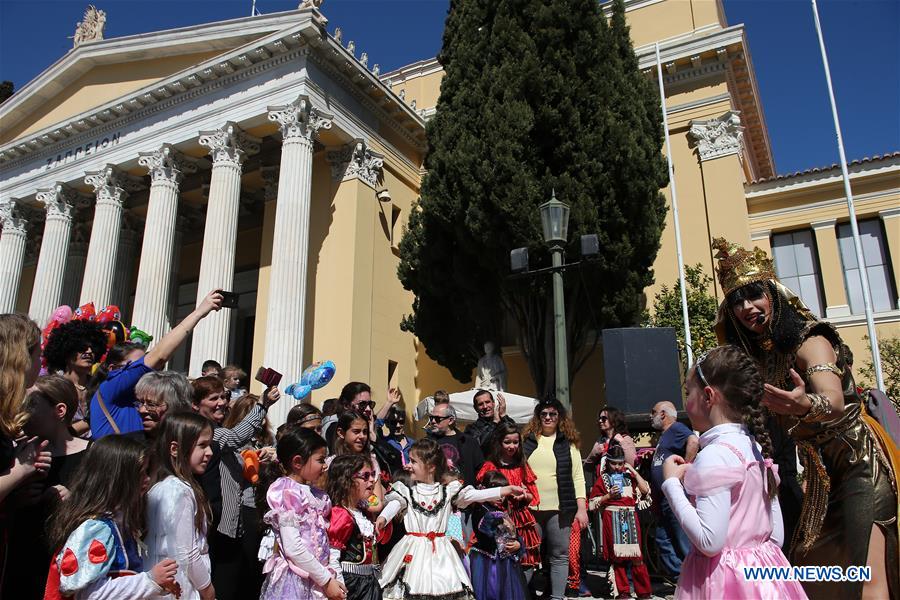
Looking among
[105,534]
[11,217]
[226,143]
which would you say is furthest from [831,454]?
[11,217]

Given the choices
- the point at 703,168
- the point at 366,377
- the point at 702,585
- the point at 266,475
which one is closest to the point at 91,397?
the point at 266,475

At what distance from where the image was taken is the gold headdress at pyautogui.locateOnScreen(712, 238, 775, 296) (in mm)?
3137

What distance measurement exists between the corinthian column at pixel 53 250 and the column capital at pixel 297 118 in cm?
860

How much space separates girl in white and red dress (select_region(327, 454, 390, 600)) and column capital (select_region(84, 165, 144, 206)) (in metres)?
17.6

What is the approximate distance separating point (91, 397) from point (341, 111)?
14.3 meters

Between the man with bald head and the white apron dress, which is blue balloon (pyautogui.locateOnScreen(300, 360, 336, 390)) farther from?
the man with bald head

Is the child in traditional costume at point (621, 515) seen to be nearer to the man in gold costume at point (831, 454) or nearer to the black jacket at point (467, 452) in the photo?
the black jacket at point (467, 452)

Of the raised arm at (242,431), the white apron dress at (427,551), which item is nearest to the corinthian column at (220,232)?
the raised arm at (242,431)

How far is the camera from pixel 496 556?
534 cm

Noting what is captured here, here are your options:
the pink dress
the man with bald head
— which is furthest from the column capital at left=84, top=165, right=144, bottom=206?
the pink dress

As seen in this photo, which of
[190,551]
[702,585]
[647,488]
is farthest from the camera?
[647,488]

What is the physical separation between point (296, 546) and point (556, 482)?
331 centimetres

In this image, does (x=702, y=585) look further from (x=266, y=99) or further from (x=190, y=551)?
(x=266, y=99)

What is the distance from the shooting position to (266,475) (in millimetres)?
4891
